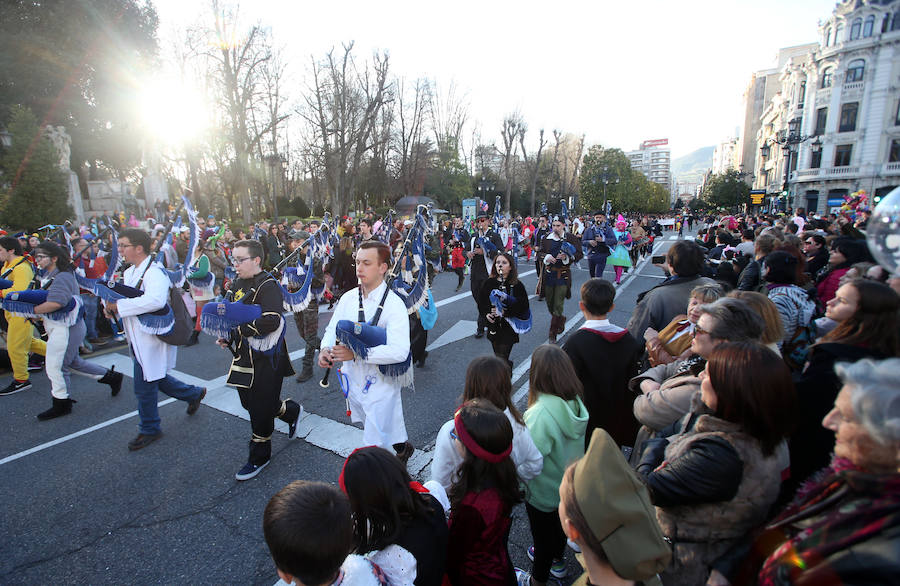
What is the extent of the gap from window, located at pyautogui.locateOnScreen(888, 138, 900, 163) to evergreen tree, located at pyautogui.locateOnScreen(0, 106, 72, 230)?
63.4m

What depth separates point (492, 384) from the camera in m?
2.42

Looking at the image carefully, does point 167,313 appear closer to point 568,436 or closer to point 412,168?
point 568,436

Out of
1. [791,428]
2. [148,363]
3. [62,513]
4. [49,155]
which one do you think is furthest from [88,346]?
[49,155]

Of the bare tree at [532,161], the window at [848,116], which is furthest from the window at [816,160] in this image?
the bare tree at [532,161]

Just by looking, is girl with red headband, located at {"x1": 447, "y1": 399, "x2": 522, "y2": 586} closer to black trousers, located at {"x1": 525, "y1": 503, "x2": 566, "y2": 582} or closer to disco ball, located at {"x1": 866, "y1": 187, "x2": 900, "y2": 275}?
black trousers, located at {"x1": 525, "y1": 503, "x2": 566, "y2": 582}

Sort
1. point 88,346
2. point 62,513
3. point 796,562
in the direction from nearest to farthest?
point 796,562, point 62,513, point 88,346

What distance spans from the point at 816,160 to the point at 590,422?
199 ft

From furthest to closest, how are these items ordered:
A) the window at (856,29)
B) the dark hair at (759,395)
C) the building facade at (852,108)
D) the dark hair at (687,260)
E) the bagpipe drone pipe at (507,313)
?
the window at (856,29)
the building facade at (852,108)
the bagpipe drone pipe at (507,313)
the dark hair at (687,260)
the dark hair at (759,395)

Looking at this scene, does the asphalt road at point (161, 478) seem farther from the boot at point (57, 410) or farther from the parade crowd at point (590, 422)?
the parade crowd at point (590, 422)

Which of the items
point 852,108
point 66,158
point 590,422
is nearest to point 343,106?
point 66,158

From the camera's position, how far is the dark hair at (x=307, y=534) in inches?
55.2

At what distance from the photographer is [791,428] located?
1.58m

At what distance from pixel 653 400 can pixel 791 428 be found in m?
0.66

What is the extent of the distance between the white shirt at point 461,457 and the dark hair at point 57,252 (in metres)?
5.16
